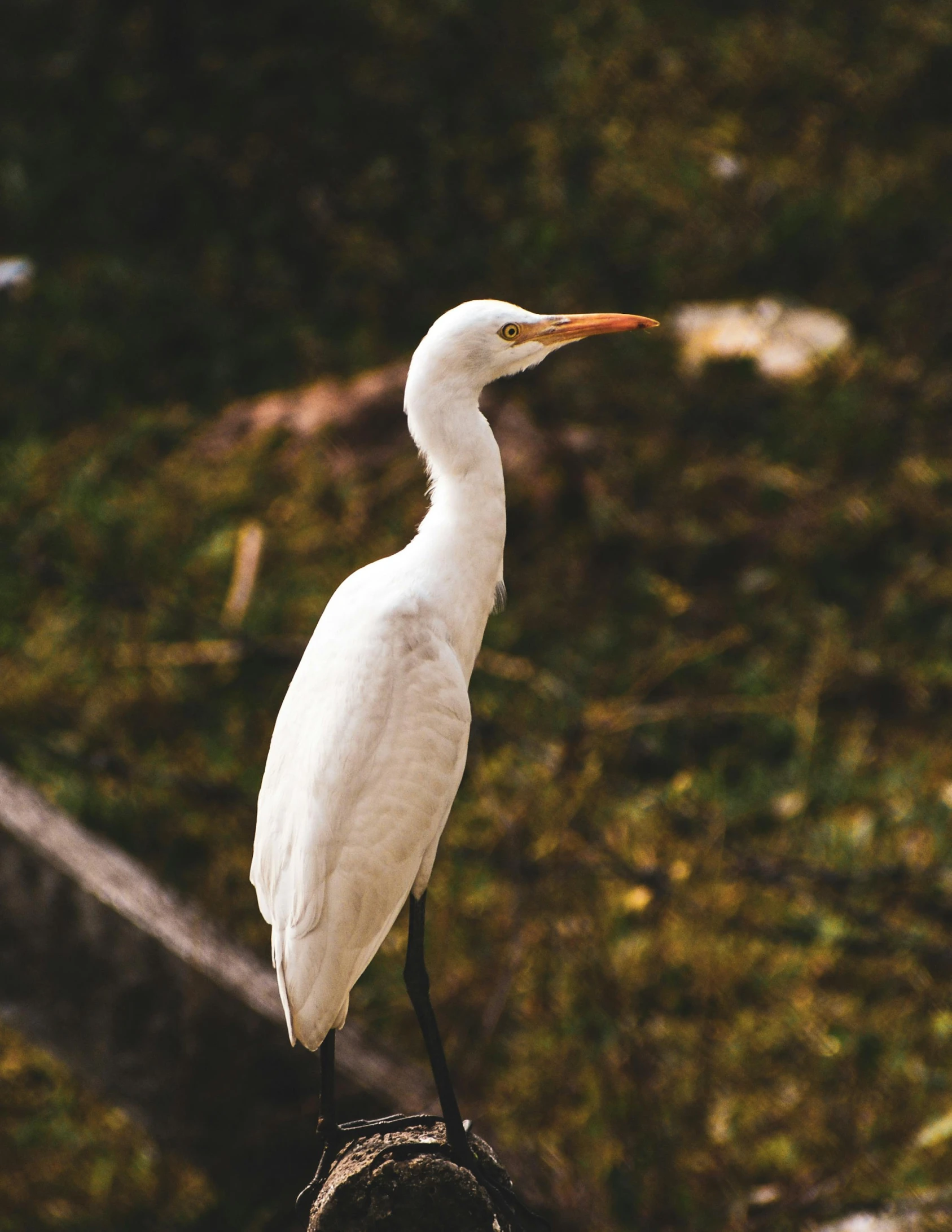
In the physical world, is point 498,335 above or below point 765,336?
below

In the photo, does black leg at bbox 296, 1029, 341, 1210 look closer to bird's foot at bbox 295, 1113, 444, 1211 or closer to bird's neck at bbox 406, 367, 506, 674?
bird's foot at bbox 295, 1113, 444, 1211

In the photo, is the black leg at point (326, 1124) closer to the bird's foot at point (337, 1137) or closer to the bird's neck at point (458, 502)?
the bird's foot at point (337, 1137)

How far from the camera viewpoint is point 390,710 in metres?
1.40

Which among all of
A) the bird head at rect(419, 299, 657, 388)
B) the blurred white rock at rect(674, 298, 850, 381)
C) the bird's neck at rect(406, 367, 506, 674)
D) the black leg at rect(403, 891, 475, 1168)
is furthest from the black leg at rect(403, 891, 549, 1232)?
the blurred white rock at rect(674, 298, 850, 381)

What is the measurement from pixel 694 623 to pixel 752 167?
2.10 m

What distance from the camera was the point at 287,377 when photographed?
4305 millimetres

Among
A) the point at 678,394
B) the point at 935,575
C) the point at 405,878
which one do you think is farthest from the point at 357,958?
the point at 678,394

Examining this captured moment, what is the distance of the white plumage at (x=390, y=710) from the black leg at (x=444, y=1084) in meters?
0.08

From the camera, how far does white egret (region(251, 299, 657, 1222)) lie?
1396 mm

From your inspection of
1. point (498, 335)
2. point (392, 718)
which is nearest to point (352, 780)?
point (392, 718)

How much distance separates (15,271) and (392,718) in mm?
2857

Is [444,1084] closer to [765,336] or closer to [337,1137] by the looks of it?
[337,1137]

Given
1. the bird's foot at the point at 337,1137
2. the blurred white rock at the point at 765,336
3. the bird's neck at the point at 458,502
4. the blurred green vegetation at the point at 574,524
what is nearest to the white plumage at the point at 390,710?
the bird's neck at the point at 458,502

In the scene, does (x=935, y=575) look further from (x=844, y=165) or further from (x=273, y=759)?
(x=273, y=759)
